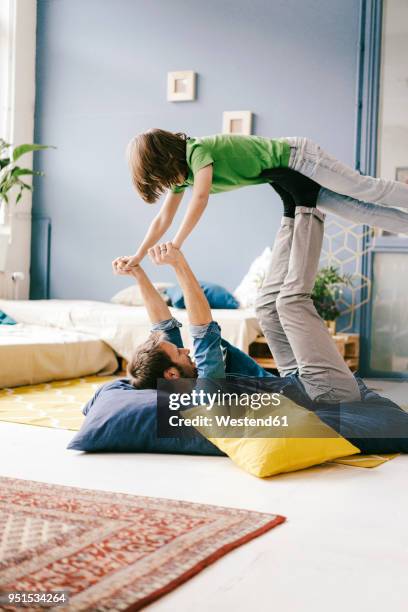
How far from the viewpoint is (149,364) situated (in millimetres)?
2668

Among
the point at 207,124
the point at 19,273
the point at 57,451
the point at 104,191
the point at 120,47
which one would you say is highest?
the point at 120,47

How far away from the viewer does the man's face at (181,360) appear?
258 cm

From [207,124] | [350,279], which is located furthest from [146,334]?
[207,124]

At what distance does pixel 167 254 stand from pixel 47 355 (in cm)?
195

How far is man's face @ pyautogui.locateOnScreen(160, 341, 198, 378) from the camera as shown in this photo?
8.48ft

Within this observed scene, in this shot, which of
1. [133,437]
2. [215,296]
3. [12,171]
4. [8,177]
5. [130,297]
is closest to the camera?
[133,437]

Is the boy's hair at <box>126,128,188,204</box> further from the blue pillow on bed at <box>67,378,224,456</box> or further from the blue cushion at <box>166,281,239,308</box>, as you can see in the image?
the blue cushion at <box>166,281,239,308</box>

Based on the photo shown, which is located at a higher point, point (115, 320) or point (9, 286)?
point (9, 286)

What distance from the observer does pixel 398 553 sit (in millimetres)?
1556

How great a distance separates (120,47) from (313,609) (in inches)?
207

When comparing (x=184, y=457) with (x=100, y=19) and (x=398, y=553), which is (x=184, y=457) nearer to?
(x=398, y=553)

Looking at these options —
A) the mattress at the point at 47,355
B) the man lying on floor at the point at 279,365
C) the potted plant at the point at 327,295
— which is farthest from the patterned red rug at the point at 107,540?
the potted plant at the point at 327,295

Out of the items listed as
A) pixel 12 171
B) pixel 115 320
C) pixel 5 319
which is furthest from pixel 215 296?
pixel 12 171

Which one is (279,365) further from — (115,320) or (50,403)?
(115,320)
